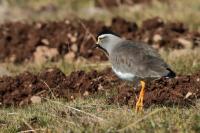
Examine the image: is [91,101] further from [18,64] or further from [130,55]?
[18,64]

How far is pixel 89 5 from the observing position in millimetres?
16609

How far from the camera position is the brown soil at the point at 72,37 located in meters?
11.4

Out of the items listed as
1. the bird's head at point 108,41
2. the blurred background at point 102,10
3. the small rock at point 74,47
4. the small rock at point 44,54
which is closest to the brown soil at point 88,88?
the bird's head at point 108,41

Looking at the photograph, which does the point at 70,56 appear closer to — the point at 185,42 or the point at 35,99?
the point at 185,42

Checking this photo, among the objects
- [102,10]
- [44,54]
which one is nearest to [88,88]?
[44,54]

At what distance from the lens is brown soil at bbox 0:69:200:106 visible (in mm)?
7332

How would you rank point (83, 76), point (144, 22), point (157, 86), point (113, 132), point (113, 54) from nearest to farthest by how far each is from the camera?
point (113, 132), point (113, 54), point (157, 86), point (83, 76), point (144, 22)

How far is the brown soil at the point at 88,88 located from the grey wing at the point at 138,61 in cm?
62

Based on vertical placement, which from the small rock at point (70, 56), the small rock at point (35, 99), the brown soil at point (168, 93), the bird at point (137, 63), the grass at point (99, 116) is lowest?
the small rock at point (70, 56)

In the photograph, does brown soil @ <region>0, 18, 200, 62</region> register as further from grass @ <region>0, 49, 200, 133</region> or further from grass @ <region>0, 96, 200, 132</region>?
grass @ <region>0, 96, 200, 132</region>

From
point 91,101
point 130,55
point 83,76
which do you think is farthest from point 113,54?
point 83,76

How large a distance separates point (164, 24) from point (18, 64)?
256 centimetres

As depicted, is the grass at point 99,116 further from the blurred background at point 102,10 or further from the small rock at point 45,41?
the blurred background at point 102,10

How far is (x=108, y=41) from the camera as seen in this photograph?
6.98 meters
